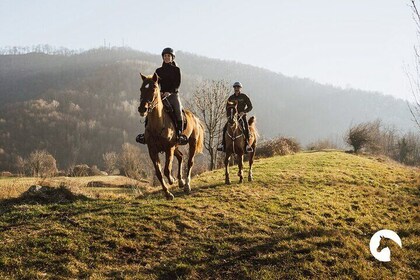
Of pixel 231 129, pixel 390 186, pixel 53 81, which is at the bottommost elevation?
pixel 390 186

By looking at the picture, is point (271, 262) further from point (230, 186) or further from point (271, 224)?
point (230, 186)

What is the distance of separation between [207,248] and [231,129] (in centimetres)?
761

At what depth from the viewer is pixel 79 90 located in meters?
162

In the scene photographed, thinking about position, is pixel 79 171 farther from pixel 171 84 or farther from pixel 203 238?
pixel 203 238

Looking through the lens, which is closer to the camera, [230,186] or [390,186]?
[230,186]

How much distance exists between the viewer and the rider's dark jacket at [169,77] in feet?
37.9

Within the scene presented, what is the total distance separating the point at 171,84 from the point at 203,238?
5174 millimetres

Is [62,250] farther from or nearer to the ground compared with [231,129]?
nearer to the ground

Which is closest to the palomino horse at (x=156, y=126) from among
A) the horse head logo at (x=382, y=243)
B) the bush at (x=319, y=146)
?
the horse head logo at (x=382, y=243)

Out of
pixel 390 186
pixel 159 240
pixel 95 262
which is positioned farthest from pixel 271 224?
pixel 390 186

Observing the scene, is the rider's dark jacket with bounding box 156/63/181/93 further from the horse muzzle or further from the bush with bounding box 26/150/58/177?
the bush with bounding box 26/150/58/177

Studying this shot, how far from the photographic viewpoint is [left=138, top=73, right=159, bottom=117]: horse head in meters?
9.30

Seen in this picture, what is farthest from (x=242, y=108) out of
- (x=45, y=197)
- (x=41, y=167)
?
(x=41, y=167)

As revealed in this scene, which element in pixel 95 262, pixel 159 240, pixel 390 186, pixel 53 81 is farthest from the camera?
pixel 53 81
